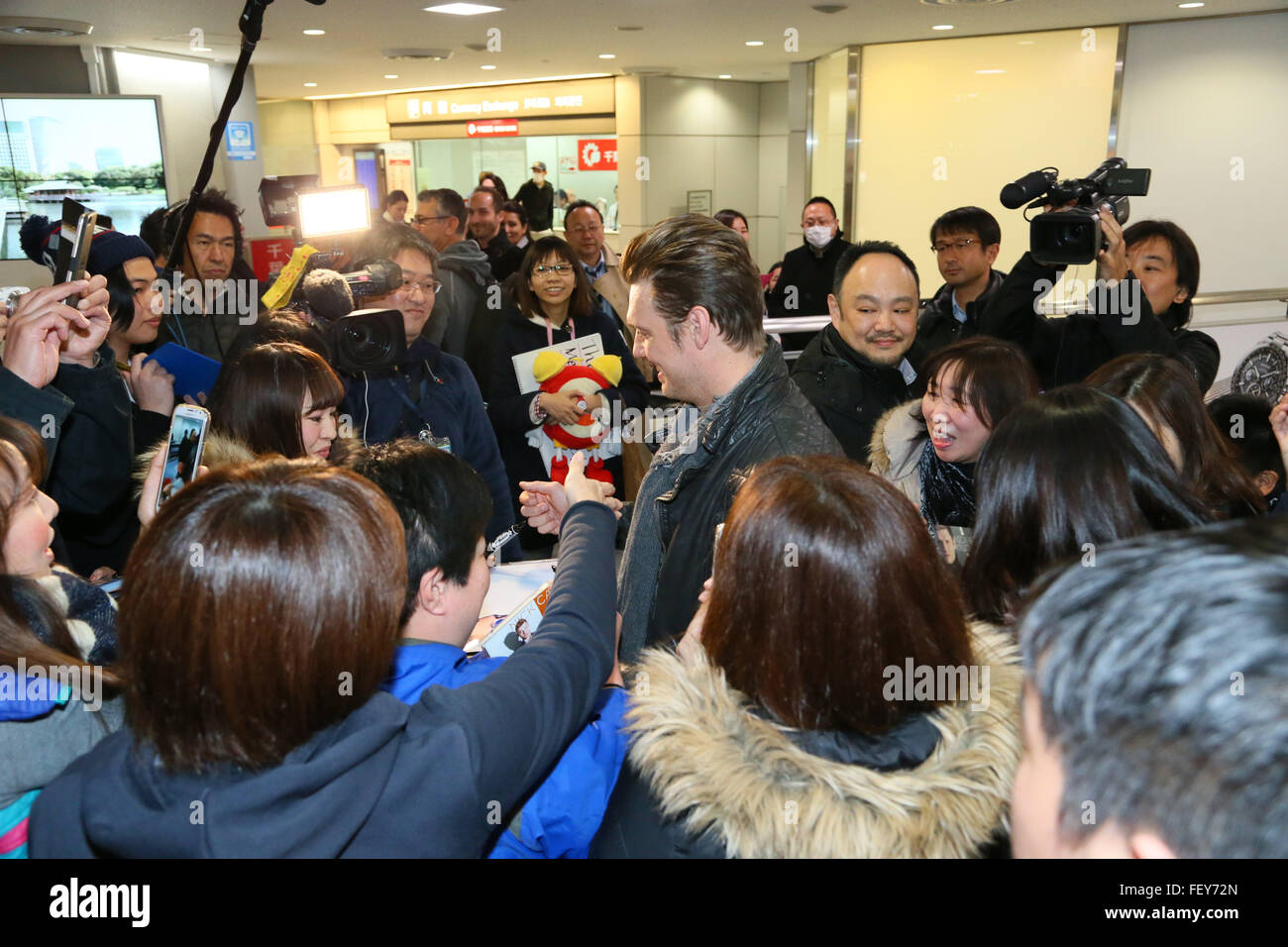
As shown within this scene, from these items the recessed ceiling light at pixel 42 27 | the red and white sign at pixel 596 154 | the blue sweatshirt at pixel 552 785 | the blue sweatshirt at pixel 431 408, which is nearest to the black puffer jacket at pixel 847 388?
the blue sweatshirt at pixel 431 408

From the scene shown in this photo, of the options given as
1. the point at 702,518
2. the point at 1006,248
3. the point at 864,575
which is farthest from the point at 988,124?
the point at 864,575

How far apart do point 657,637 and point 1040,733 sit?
1.08 metres

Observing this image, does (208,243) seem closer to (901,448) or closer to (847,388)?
(847,388)

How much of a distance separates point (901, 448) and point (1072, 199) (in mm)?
1304

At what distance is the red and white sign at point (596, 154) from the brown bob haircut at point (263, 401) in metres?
10.2

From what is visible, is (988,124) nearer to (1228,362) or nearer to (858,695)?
(1228,362)

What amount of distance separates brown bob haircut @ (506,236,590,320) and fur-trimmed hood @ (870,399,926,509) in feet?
4.75

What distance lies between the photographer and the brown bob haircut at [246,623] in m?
0.88

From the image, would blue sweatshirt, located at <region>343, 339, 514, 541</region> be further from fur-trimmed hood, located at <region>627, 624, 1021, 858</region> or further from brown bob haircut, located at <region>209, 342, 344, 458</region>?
fur-trimmed hood, located at <region>627, 624, 1021, 858</region>

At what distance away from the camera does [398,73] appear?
10.9 m

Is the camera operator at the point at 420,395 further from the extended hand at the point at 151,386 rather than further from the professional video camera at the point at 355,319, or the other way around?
the extended hand at the point at 151,386

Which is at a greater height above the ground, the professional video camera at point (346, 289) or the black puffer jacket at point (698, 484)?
the professional video camera at point (346, 289)

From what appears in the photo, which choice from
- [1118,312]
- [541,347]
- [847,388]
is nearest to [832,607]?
[847,388]

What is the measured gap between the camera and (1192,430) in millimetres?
1899
